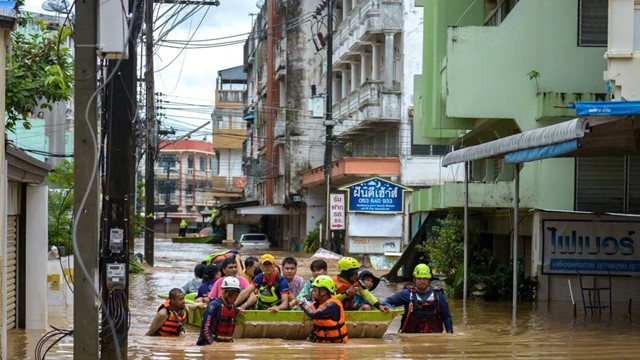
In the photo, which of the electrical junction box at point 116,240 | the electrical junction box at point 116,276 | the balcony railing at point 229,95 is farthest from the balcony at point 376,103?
the balcony railing at point 229,95

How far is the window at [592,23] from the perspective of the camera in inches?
1013

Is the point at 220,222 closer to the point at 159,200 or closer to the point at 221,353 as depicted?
the point at 159,200

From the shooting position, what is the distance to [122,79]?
12.2 metres

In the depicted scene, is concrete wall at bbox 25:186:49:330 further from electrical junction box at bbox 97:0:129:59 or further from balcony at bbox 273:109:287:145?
balcony at bbox 273:109:287:145

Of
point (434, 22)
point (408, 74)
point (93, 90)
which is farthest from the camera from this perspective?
point (408, 74)

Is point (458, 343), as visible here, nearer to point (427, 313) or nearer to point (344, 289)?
point (427, 313)

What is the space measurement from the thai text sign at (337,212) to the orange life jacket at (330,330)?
76.2 feet

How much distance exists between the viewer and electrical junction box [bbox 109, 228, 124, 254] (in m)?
11.9

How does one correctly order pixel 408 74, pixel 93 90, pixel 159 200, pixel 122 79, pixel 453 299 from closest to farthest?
1. pixel 93 90
2. pixel 122 79
3. pixel 453 299
4. pixel 408 74
5. pixel 159 200

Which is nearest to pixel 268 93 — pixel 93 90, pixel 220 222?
pixel 220 222

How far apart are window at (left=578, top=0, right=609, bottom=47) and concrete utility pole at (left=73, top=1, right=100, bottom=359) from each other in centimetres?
1776

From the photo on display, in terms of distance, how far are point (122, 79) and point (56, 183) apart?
38.0m

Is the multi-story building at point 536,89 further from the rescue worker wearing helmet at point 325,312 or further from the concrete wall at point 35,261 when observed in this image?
the concrete wall at point 35,261

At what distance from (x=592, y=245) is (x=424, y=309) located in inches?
329
